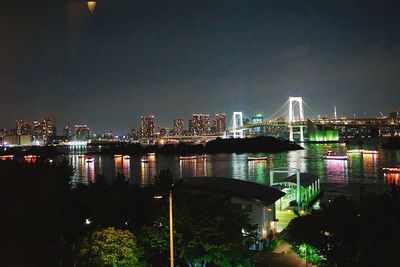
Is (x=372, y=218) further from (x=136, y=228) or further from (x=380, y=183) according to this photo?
(x=380, y=183)

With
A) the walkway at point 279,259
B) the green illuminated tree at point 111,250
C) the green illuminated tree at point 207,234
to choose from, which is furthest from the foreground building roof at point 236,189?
the green illuminated tree at point 111,250

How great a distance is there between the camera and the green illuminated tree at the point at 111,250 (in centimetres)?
363

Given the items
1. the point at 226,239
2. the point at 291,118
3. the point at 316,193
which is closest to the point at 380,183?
the point at 316,193

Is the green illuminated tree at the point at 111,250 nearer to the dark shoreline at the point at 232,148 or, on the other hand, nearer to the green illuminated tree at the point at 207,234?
the green illuminated tree at the point at 207,234

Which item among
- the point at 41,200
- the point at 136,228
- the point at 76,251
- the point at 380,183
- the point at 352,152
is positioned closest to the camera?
the point at 41,200

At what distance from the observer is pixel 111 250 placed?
145 inches

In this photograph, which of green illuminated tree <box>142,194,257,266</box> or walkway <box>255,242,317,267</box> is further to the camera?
walkway <box>255,242,317,267</box>

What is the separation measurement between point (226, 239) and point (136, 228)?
4.94 ft

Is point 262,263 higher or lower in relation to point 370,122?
lower

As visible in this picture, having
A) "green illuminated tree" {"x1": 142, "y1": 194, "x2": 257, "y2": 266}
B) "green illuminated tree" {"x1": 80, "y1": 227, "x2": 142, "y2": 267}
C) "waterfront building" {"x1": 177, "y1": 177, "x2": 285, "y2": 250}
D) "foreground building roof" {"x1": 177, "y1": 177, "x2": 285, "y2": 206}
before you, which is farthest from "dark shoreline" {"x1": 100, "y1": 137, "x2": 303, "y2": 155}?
"green illuminated tree" {"x1": 80, "y1": 227, "x2": 142, "y2": 267}

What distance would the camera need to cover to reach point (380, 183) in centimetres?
1274

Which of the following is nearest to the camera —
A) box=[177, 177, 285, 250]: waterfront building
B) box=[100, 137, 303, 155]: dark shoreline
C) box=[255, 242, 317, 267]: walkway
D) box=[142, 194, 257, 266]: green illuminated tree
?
box=[142, 194, 257, 266]: green illuminated tree

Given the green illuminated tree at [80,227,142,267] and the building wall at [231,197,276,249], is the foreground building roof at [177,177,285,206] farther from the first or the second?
the green illuminated tree at [80,227,142,267]

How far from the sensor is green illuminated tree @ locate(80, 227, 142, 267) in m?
3.63
